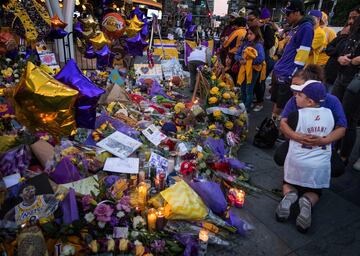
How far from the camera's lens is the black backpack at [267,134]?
4.19 meters

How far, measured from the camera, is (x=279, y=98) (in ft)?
14.3

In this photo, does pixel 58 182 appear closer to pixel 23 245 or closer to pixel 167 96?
pixel 23 245

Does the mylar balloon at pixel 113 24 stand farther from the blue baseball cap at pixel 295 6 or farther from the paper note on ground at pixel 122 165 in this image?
the paper note on ground at pixel 122 165

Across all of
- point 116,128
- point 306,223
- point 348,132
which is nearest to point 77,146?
point 116,128

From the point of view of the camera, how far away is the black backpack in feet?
13.8

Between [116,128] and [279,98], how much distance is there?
2504mm

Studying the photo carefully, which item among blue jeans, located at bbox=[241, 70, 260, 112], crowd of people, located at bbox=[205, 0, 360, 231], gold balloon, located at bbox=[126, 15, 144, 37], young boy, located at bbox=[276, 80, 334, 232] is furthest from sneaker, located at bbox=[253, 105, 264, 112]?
young boy, located at bbox=[276, 80, 334, 232]

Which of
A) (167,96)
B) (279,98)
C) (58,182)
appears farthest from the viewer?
(167,96)

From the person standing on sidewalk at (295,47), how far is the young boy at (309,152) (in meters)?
1.27

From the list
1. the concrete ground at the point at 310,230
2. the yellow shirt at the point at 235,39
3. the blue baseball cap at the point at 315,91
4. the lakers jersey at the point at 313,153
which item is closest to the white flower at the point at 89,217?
the concrete ground at the point at 310,230

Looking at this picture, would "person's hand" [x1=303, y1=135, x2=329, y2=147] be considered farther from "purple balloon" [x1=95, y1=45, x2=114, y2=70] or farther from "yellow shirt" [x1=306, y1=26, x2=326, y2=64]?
"purple balloon" [x1=95, y1=45, x2=114, y2=70]

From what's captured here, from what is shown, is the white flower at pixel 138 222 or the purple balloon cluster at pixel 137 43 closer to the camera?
the white flower at pixel 138 222

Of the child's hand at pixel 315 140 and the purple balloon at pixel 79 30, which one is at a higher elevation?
the purple balloon at pixel 79 30

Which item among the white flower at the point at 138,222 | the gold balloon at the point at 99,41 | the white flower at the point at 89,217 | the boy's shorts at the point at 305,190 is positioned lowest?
→ the boy's shorts at the point at 305,190
